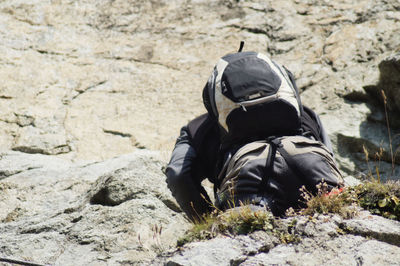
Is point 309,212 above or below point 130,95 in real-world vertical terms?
above

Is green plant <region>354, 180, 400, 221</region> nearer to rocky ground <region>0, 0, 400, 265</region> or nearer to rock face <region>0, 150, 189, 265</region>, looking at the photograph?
rock face <region>0, 150, 189, 265</region>

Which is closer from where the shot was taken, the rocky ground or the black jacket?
the black jacket

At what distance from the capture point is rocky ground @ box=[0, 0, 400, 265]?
6.33 m

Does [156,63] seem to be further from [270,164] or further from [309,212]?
[309,212]

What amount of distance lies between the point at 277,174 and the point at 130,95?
6623 mm

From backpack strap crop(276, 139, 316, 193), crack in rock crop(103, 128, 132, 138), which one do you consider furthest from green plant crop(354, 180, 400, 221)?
crack in rock crop(103, 128, 132, 138)

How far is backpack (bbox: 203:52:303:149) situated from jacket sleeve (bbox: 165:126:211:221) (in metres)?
0.47

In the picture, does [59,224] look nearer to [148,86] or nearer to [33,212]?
[33,212]

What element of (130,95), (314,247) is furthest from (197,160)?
(130,95)

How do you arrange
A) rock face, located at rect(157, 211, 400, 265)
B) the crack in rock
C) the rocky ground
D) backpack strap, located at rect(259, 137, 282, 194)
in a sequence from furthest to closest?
1. the crack in rock
2. the rocky ground
3. backpack strap, located at rect(259, 137, 282, 194)
4. rock face, located at rect(157, 211, 400, 265)

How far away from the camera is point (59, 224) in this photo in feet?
20.7

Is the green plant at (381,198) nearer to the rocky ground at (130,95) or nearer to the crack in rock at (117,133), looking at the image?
the rocky ground at (130,95)

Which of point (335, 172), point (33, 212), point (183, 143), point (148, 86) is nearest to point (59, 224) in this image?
point (33, 212)

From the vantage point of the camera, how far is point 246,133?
4930 mm
